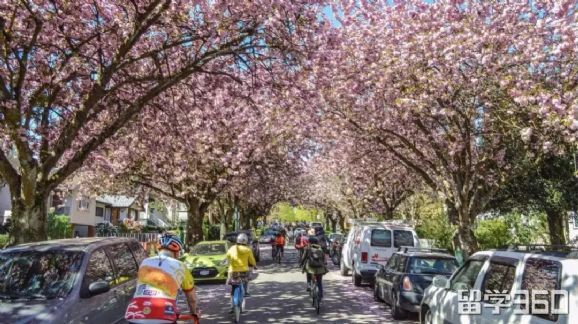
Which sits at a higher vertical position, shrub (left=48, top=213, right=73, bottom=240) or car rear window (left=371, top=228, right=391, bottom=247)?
shrub (left=48, top=213, right=73, bottom=240)

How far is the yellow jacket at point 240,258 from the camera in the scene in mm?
11031

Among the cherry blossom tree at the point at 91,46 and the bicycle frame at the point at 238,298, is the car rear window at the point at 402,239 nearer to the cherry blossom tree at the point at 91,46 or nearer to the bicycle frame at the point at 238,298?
the cherry blossom tree at the point at 91,46

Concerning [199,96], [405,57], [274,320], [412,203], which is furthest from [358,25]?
[412,203]

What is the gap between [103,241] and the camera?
7.68 metres

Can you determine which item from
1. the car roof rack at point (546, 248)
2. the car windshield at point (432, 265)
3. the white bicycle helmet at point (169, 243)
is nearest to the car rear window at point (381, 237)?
the car windshield at point (432, 265)

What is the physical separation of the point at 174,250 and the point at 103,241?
2.47m

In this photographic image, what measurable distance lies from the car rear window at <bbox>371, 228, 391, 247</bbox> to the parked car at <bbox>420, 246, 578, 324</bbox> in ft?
31.7

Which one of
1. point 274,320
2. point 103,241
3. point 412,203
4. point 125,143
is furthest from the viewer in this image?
point 412,203

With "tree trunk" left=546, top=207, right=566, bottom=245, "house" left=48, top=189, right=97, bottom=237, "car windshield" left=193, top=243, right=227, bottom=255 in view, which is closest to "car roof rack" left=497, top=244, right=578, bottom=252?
"car windshield" left=193, top=243, right=227, bottom=255

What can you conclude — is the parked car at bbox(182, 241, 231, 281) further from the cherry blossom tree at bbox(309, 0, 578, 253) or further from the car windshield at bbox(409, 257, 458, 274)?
the car windshield at bbox(409, 257, 458, 274)

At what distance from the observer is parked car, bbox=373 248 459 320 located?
11148 mm

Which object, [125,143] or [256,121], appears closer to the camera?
[125,143]

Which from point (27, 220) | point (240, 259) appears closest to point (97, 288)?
point (240, 259)

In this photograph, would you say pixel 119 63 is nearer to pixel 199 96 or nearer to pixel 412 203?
pixel 199 96
